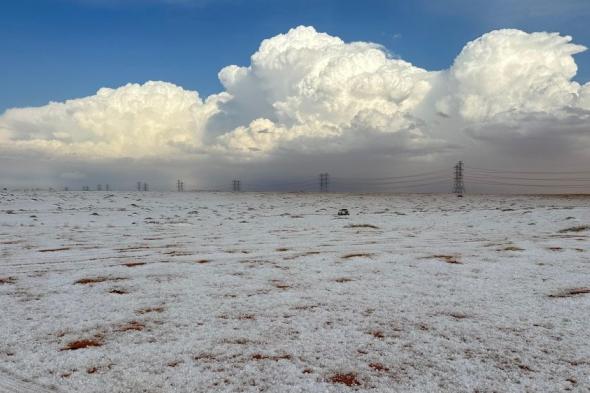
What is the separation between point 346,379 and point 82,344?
2312mm

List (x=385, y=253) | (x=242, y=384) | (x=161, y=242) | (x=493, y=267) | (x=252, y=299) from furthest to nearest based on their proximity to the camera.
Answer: (x=161, y=242), (x=385, y=253), (x=493, y=267), (x=252, y=299), (x=242, y=384)

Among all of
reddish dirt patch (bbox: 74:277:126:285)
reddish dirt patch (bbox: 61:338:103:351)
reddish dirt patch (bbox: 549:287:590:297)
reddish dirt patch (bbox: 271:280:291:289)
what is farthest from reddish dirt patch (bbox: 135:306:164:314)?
reddish dirt patch (bbox: 549:287:590:297)

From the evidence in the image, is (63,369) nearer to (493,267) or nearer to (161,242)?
(493,267)

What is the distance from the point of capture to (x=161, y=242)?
39.8 feet

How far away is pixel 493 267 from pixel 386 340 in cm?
398

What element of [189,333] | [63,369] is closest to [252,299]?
[189,333]

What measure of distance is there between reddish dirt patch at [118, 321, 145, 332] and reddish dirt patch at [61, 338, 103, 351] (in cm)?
31

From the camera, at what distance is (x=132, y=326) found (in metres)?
4.45

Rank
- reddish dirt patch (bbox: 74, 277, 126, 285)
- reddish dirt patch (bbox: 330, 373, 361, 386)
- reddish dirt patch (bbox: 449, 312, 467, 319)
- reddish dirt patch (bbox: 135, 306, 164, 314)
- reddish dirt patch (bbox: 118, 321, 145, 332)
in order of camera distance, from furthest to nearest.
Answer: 1. reddish dirt patch (bbox: 74, 277, 126, 285)
2. reddish dirt patch (bbox: 135, 306, 164, 314)
3. reddish dirt patch (bbox: 449, 312, 467, 319)
4. reddish dirt patch (bbox: 118, 321, 145, 332)
5. reddish dirt patch (bbox: 330, 373, 361, 386)

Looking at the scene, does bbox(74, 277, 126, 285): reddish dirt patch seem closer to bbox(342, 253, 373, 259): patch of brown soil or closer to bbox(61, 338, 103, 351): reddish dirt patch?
bbox(61, 338, 103, 351): reddish dirt patch

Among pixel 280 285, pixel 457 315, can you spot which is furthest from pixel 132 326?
pixel 457 315

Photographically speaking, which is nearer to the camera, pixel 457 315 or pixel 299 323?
pixel 299 323

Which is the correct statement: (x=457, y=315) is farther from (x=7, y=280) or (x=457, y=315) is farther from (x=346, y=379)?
(x=7, y=280)

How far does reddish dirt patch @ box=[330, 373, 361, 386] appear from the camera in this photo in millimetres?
3234
